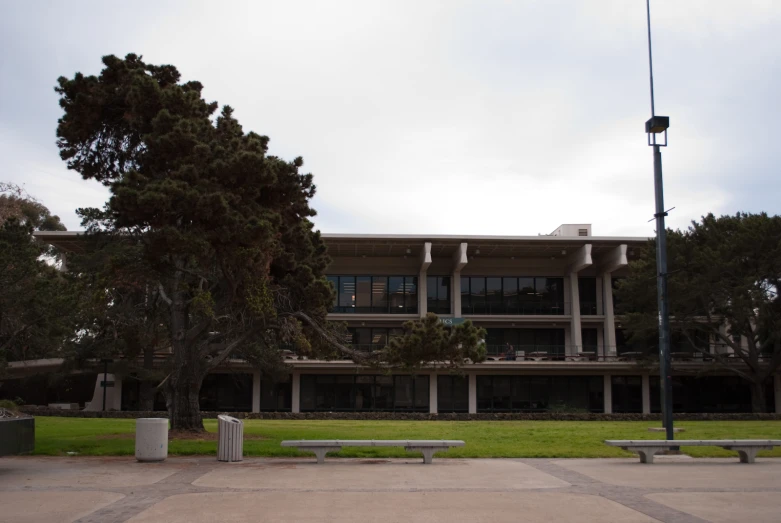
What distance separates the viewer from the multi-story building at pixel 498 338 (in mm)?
43562

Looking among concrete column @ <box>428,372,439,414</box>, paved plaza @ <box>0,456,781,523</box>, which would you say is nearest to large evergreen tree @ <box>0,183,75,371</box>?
paved plaza @ <box>0,456,781,523</box>

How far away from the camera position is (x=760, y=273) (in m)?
38.1

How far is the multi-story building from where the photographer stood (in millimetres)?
43562

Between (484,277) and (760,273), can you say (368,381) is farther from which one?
(760,273)

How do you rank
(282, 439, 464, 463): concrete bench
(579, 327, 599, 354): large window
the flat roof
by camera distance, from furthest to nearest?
(579, 327, 599, 354): large window
the flat roof
(282, 439, 464, 463): concrete bench

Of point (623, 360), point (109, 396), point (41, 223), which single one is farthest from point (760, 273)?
point (41, 223)

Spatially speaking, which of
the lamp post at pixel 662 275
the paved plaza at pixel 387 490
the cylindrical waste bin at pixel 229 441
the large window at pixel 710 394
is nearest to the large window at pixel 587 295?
the large window at pixel 710 394

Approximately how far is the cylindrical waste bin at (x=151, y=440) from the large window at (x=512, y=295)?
34.3 metres

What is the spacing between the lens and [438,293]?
47.9 m

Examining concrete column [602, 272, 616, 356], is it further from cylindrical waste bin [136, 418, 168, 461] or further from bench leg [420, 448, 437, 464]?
cylindrical waste bin [136, 418, 168, 461]

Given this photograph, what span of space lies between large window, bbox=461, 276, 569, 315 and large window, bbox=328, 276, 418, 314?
349 cm

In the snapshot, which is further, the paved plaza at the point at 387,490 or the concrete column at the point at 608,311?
the concrete column at the point at 608,311

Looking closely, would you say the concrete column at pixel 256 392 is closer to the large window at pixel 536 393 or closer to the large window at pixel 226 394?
the large window at pixel 226 394

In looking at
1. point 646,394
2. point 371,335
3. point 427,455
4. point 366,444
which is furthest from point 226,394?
point 427,455
